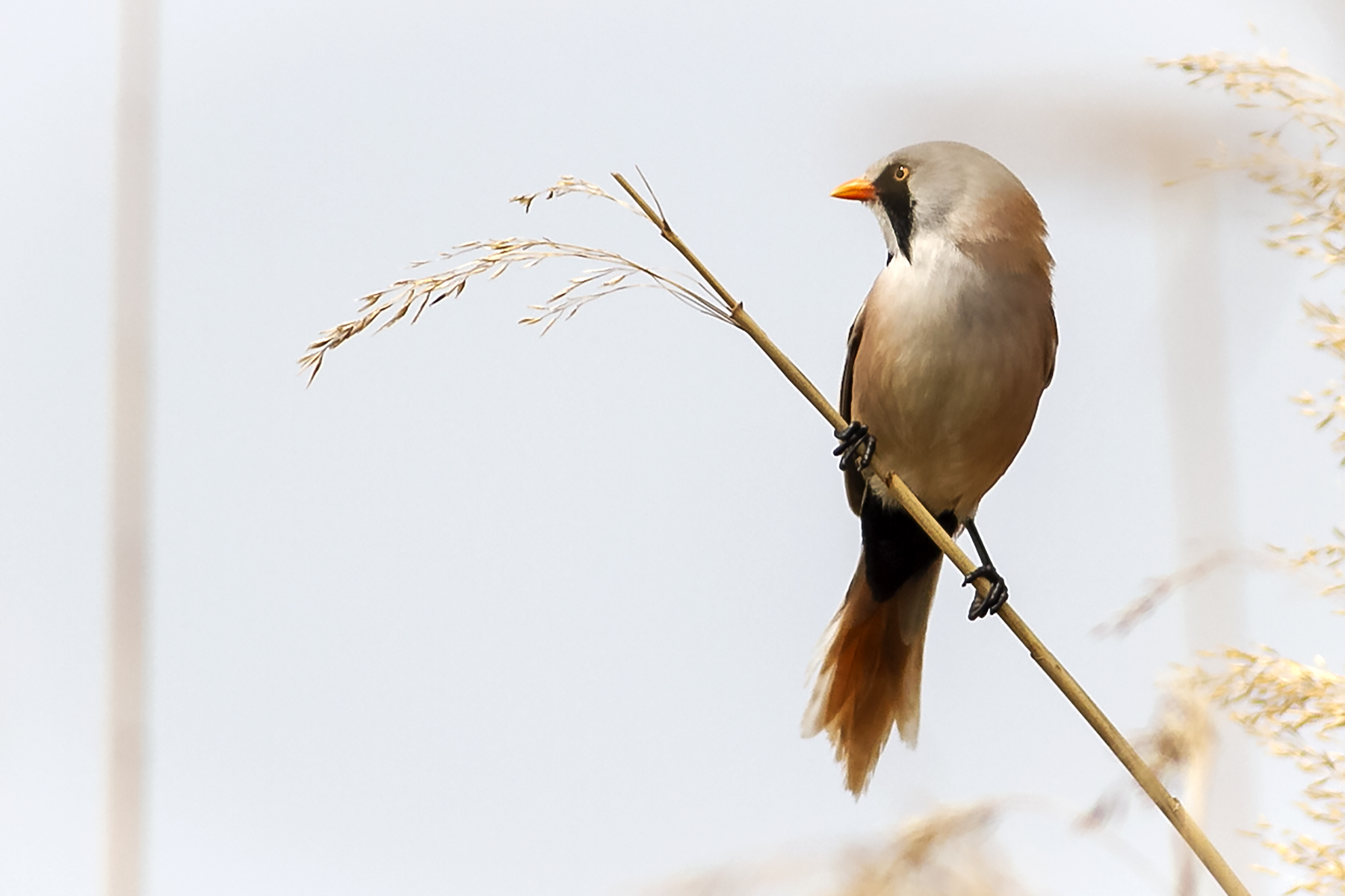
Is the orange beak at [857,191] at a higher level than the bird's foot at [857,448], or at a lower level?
higher

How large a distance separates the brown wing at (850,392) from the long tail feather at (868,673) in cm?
10

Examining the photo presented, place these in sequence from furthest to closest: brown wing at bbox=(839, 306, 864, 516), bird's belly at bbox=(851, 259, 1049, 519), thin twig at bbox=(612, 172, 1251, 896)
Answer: brown wing at bbox=(839, 306, 864, 516) < bird's belly at bbox=(851, 259, 1049, 519) < thin twig at bbox=(612, 172, 1251, 896)

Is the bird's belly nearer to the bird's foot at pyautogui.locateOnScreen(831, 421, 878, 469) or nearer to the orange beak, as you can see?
the bird's foot at pyautogui.locateOnScreen(831, 421, 878, 469)

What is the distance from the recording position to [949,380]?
5.44ft

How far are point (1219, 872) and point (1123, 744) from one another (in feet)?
0.38

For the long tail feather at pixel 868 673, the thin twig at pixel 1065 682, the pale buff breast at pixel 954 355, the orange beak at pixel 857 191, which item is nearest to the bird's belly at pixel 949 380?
the pale buff breast at pixel 954 355

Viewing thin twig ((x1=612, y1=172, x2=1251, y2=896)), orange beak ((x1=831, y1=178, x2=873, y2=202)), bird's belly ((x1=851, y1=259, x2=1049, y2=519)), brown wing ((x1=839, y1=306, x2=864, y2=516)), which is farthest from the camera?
Result: brown wing ((x1=839, y1=306, x2=864, y2=516))

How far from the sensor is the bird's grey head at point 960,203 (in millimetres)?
1683

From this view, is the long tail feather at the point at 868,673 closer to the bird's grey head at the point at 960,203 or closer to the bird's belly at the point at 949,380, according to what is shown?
the bird's belly at the point at 949,380

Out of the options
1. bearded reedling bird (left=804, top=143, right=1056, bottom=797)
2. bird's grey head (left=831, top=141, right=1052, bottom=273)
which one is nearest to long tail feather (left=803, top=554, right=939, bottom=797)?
bearded reedling bird (left=804, top=143, right=1056, bottom=797)

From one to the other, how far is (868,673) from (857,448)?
0.35 metres

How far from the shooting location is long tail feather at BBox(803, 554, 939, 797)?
175 centimetres

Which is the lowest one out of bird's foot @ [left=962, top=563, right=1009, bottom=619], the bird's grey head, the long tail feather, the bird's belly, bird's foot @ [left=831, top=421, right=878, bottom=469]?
the long tail feather

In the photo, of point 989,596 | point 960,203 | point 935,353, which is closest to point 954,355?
point 935,353
